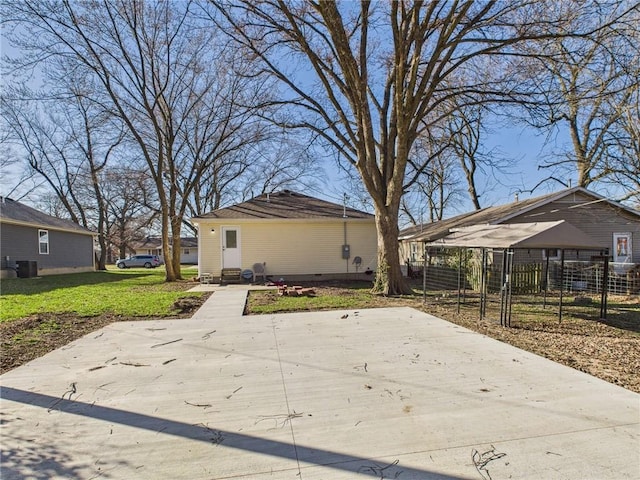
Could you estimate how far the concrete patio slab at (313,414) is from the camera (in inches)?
94.2

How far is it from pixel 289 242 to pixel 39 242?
14514mm

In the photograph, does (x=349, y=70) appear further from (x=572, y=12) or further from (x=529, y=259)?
(x=529, y=259)

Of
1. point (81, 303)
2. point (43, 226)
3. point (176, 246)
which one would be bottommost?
point (81, 303)

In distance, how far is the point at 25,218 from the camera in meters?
18.0

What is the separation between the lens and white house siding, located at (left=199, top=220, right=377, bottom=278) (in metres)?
14.3

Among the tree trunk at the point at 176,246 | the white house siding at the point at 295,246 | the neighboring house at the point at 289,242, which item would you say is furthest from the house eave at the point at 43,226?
the white house siding at the point at 295,246

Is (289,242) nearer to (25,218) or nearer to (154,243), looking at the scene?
(25,218)

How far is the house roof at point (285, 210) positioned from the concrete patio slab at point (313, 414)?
31.6ft

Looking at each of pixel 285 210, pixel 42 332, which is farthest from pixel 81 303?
pixel 285 210

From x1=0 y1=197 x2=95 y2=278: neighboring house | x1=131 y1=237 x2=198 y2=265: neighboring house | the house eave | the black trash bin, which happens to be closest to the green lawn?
the black trash bin

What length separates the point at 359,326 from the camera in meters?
6.41

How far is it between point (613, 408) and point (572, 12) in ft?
29.0

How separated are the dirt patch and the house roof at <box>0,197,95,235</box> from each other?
40.7 feet

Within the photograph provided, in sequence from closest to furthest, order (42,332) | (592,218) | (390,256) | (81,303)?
A: (42,332), (81,303), (390,256), (592,218)
